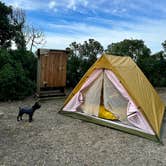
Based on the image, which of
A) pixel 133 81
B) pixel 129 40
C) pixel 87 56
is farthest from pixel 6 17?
pixel 133 81

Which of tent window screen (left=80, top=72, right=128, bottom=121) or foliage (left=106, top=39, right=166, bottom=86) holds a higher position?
foliage (left=106, top=39, right=166, bottom=86)

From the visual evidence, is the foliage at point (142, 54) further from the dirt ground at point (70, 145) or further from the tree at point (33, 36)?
the dirt ground at point (70, 145)

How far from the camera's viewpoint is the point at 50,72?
7.48m

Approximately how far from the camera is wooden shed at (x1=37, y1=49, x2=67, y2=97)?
724 centimetres

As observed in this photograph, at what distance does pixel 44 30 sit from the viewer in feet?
38.2

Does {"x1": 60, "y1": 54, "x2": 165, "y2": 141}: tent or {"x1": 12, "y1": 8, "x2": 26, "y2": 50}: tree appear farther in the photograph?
{"x1": 12, "y1": 8, "x2": 26, "y2": 50}: tree

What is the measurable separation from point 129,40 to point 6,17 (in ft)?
19.1

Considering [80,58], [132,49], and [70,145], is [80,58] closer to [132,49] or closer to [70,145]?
[132,49]

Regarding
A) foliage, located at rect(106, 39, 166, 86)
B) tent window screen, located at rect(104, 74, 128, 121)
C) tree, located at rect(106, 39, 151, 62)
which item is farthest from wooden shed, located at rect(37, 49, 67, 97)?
tree, located at rect(106, 39, 151, 62)

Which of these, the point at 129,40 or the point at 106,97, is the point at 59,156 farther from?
the point at 129,40

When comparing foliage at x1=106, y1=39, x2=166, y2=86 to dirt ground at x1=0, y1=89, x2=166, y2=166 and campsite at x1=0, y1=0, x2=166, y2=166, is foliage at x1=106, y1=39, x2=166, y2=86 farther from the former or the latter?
dirt ground at x1=0, y1=89, x2=166, y2=166

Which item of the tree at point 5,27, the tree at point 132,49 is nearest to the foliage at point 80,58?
the tree at point 132,49

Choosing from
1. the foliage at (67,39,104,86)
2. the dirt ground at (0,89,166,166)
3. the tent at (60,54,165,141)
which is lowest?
the dirt ground at (0,89,166,166)

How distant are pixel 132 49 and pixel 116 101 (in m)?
7.11
